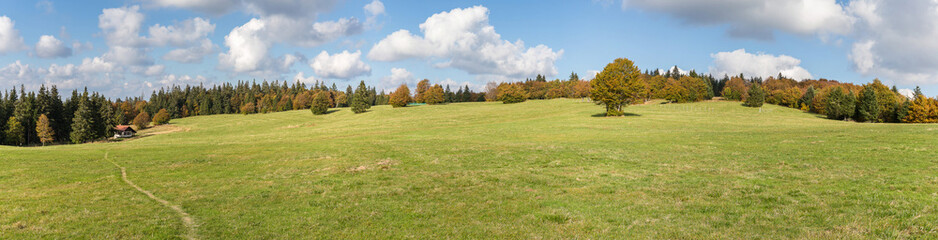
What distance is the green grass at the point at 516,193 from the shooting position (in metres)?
12.3

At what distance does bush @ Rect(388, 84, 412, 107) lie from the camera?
14200 centimetres

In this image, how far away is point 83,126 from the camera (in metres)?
93.4

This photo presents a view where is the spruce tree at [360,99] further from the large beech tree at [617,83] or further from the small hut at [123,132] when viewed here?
the large beech tree at [617,83]

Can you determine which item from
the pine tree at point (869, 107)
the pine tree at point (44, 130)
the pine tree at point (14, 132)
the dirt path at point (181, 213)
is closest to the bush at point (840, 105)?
the pine tree at point (869, 107)

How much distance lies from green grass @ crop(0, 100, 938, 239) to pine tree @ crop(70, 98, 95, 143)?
82378mm

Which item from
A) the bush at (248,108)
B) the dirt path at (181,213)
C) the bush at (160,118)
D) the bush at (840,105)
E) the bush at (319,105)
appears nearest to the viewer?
the dirt path at (181,213)

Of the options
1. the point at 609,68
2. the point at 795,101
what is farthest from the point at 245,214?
the point at 795,101

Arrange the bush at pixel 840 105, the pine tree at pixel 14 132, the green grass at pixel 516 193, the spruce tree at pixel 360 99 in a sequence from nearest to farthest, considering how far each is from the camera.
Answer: the green grass at pixel 516 193
the bush at pixel 840 105
the pine tree at pixel 14 132
the spruce tree at pixel 360 99

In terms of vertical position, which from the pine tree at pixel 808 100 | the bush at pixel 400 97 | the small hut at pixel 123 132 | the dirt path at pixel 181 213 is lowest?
the small hut at pixel 123 132

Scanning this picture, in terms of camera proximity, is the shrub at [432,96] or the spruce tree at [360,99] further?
the shrub at [432,96]

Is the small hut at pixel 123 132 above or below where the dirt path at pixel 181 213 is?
below

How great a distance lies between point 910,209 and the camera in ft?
39.3

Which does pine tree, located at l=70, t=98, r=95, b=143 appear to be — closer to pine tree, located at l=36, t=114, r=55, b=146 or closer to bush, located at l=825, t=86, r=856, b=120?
pine tree, located at l=36, t=114, r=55, b=146

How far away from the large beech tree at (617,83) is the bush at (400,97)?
84.5 meters
